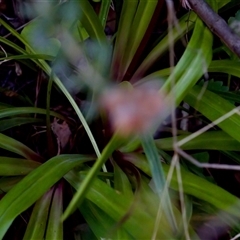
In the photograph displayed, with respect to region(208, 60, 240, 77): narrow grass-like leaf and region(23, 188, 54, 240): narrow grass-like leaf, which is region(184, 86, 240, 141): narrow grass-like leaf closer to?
region(208, 60, 240, 77): narrow grass-like leaf

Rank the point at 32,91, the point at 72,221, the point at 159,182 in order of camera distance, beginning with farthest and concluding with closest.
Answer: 1. the point at 32,91
2. the point at 72,221
3. the point at 159,182

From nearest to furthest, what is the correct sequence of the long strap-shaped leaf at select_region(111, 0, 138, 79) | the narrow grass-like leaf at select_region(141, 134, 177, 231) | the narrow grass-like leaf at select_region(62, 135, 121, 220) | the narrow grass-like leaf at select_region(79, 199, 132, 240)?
1. the narrow grass-like leaf at select_region(62, 135, 121, 220)
2. the narrow grass-like leaf at select_region(141, 134, 177, 231)
3. the narrow grass-like leaf at select_region(79, 199, 132, 240)
4. the long strap-shaped leaf at select_region(111, 0, 138, 79)

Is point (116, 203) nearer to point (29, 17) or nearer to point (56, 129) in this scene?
point (56, 129)

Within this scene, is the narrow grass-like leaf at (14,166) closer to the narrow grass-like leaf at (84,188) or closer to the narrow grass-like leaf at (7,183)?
the narrow grass-like leaf at (7,183)

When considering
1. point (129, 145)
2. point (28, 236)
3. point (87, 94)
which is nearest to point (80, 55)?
point (87, 94)

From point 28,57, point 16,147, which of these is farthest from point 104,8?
point 16,147

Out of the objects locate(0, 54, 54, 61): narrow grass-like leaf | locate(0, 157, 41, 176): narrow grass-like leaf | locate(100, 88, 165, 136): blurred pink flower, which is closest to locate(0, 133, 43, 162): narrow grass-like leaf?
locate(0, 157, 41, 176): narrow grass-like leaf
